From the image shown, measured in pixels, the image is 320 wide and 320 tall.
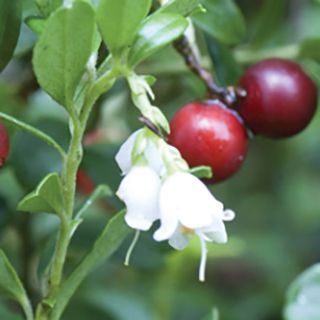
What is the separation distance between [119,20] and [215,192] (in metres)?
1.54

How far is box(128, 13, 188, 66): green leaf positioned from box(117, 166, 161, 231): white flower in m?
0.09

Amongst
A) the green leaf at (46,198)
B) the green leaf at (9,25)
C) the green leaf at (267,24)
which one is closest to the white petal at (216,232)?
the green leaf at (46,198)

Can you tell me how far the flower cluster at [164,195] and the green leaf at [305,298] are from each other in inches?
11.4

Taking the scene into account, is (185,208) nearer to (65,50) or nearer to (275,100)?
(65,50)

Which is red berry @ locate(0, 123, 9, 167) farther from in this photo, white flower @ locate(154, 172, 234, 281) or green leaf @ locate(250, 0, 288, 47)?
green leaf @ locate(250, 0, 288, 47)

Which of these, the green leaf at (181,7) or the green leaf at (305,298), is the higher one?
the green leaf at (181,7)

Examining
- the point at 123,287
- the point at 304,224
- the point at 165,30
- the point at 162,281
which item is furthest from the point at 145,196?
the point at 304,224

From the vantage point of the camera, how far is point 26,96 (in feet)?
4.64

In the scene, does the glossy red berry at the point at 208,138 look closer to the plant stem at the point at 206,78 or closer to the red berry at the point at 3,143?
the plant stem at the point at 206,78

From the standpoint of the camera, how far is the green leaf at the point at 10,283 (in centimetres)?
91

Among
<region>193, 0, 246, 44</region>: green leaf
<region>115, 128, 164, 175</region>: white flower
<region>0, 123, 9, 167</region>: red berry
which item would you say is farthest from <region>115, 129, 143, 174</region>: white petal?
<region>193, 0, 246, 44</region>: green leaf

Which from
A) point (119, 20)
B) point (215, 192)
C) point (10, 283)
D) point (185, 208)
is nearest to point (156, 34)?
point (119, 20)

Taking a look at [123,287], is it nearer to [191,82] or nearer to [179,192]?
[191,82]

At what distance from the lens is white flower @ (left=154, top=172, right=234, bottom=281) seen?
2.68 ft
